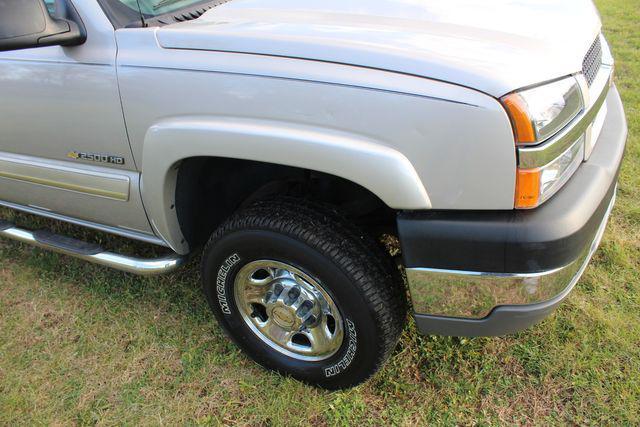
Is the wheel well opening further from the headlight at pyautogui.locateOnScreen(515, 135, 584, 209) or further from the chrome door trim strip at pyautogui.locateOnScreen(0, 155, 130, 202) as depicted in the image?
the headlight at pyautogui.locateOnScreen(515, 135, 584, 209)

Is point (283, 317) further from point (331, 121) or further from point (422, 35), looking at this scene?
point (422, 35)

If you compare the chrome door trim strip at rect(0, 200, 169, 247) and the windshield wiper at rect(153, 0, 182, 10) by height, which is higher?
the windshield wiper at rect(153, 0, 182, 10)

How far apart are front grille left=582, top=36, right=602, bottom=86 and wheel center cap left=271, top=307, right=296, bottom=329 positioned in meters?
1.40

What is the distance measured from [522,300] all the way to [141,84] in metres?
1.49

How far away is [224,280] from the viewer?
2.16 metres

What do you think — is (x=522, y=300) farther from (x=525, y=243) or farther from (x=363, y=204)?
(x=363, y=204)

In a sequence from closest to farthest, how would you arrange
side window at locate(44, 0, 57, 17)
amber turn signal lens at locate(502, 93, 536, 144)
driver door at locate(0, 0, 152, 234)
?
amber turn signal lens at locate(502, 93, 536, 144), driver door at locate(0, 0, 152, 234), side window at locate(44, 0, 57, 17)

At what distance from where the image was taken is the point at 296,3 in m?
2.19

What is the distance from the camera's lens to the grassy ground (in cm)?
212

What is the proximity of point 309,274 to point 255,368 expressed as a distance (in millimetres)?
684

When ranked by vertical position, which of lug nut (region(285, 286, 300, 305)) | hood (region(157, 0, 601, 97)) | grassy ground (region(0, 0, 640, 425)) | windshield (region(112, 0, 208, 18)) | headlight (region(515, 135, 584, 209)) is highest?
windshield (region(112, 0, 208, 18))

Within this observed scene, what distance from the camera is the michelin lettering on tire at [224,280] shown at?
6.82ft

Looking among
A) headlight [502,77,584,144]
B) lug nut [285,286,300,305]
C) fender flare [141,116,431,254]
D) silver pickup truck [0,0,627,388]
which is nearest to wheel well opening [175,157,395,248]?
silver pickup truck [0,0,627,388]

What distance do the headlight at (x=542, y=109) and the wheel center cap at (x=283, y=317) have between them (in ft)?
3.63
